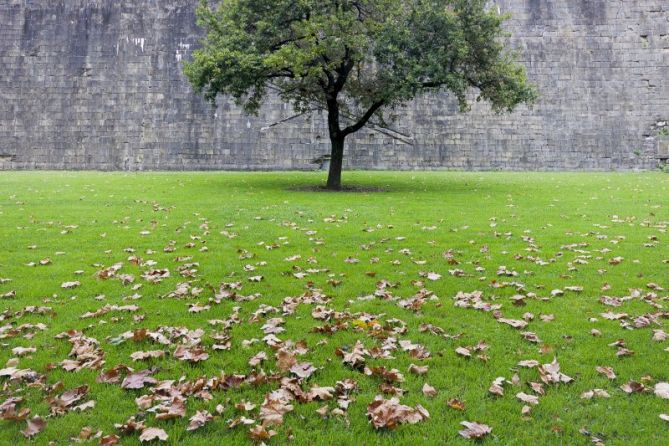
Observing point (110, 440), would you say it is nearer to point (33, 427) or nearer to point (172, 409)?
point (172, 409)

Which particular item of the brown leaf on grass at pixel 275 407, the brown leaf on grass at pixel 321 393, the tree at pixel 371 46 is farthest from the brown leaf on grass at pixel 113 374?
the tree at pixel 371 46

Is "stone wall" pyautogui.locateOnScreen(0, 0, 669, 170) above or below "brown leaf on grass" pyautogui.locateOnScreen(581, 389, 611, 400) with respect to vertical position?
above

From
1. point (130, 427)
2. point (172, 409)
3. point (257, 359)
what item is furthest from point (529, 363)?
point (130, 427)

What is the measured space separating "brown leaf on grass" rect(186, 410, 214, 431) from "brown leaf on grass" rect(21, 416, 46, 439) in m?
0.85

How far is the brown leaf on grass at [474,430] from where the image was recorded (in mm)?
2996

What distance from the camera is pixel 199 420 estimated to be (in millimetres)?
3090

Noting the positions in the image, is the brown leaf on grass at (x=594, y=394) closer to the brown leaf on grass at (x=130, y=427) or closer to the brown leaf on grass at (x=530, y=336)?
the brown leaf on grass at (x=530, y=336)

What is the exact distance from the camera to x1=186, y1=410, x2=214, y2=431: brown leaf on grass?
304 cm

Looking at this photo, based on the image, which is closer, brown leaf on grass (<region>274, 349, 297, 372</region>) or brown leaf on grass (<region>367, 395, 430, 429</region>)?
brown leaf on grass (<region>367, 395, 430, 429</region>)

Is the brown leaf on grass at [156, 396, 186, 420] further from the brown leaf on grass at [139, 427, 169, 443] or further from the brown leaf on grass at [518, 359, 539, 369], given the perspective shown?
the brown leaf on grass at [518, 359, 539, 369]

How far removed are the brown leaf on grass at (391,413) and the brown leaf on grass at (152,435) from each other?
47.6 inches

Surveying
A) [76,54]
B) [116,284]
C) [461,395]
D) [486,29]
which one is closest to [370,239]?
[116,284]

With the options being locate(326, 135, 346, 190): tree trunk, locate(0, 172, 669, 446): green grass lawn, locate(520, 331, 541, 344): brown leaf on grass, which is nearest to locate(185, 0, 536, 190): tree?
locate(326, 135, 346, 190): tree trunk

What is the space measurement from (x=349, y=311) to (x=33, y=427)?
9.28 feet
